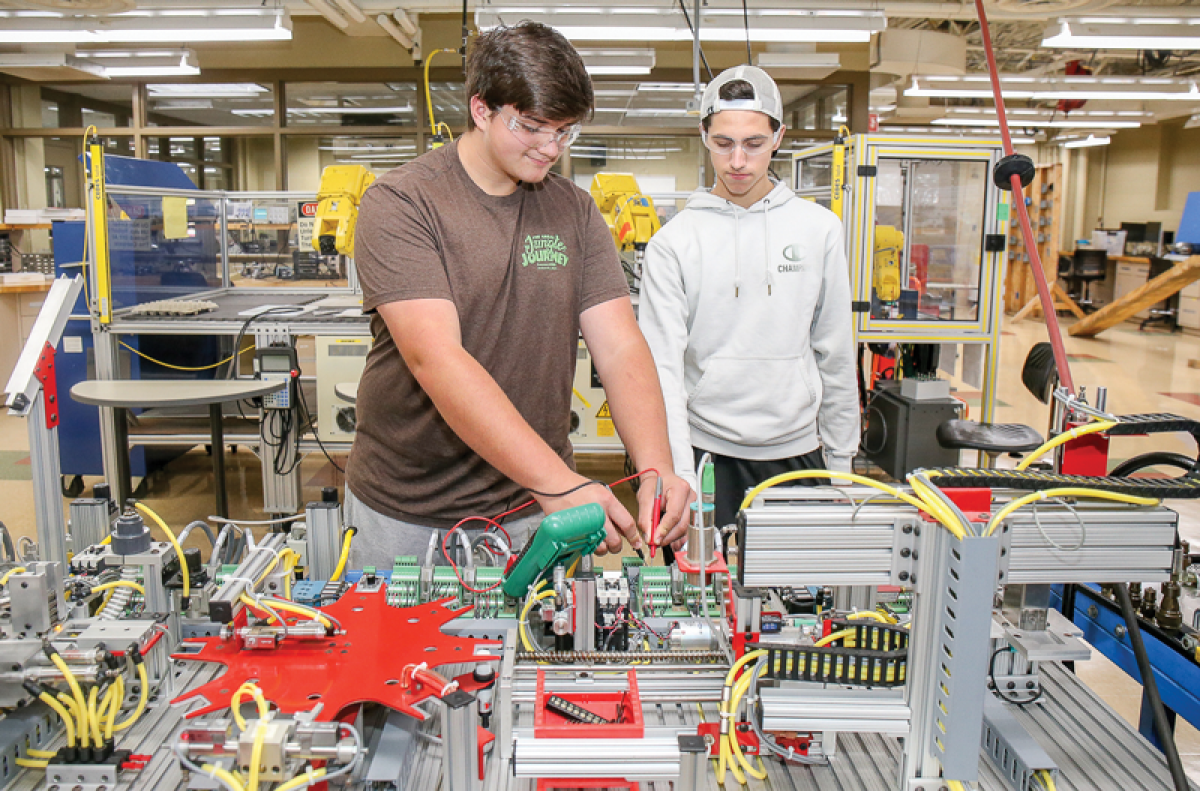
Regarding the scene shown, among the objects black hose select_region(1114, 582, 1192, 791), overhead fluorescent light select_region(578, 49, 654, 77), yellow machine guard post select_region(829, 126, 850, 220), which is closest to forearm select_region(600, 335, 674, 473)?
black hose select_region(1114, 582, 1192, 791)

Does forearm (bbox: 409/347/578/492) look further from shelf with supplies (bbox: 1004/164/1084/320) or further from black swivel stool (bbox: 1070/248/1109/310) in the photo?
shelf with supplies (bbox: 1004/164/1084/320)

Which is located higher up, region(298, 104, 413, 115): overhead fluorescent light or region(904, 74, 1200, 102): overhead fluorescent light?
region(904, 74, 1200, 102): overhead fluorescent light

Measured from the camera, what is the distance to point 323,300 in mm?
4859

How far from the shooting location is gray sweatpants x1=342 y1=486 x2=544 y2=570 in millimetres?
1494

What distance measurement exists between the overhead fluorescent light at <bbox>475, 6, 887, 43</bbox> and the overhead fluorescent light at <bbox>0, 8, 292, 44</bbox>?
59.4 inches

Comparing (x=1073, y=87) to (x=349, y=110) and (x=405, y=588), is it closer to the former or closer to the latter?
(x=349, y=110)

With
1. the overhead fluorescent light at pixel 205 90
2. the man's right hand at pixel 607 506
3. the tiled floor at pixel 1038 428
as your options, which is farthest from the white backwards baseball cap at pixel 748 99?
the overhead fluorescent light at pixel 205 90

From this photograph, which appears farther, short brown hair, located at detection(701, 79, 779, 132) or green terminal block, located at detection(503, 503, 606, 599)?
short brown hair, located at detection(701, 79, 779, 132)

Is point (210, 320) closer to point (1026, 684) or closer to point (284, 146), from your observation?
point (1026, 684)

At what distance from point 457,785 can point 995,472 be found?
24.4 inches

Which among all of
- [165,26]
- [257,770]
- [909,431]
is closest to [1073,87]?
[909,431]

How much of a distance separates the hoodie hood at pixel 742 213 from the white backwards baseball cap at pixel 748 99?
0.66 feet

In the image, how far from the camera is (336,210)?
382 centimetres

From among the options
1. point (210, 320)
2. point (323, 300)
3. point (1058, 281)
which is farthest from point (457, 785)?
point (1058, 281)
